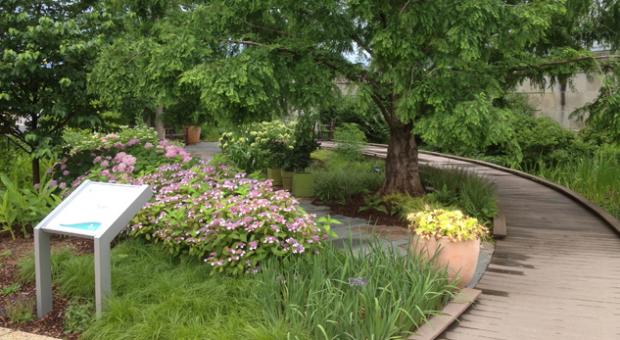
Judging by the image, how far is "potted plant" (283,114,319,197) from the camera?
32.6 feet

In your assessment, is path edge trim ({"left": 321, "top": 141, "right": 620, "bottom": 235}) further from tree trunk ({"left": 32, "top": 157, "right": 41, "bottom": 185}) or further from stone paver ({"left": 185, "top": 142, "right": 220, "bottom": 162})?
tree trunk ({"left": 32, "top": 157, "right": 41, "bottom": 185})

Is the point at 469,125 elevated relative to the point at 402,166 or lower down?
elevated

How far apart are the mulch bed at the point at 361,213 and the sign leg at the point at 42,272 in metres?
4.36

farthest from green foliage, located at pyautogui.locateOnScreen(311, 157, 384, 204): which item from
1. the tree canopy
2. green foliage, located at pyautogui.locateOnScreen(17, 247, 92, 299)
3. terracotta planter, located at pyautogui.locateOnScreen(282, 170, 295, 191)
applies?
green foliage, located at pyautogui.locateOnScreen(17, 247, 92, 299)

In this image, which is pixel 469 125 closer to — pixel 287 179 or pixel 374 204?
pixel 374 204

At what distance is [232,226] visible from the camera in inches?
162

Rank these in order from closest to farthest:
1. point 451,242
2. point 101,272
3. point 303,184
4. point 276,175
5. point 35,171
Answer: point 101,272 < point 451,242 < point 35,171 < point 303,184 < point 276,175

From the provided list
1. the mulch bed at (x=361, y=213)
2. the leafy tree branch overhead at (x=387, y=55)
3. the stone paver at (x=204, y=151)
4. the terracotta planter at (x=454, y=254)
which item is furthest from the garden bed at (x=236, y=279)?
the stone paver at (x=204, y=151)

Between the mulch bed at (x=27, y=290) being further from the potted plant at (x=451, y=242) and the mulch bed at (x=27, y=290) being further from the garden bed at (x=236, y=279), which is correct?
the potted plant at (x=451, y=242)

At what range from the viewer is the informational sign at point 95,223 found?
11.8 feet

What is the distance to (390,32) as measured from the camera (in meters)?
5.65

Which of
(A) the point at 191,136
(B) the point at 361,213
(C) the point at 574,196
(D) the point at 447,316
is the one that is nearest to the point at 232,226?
(D) the point at 447,316

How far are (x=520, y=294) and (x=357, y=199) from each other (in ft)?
15.2

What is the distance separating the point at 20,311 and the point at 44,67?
4097 millimetres
